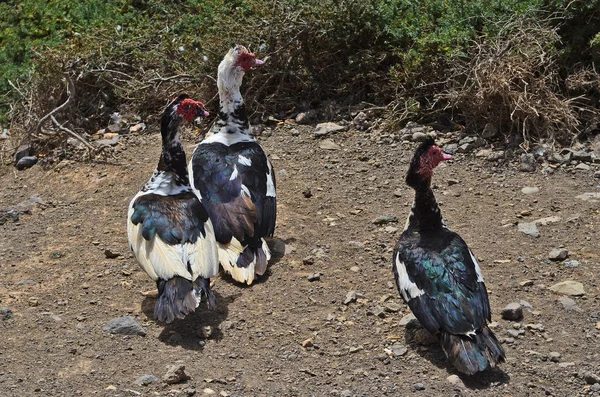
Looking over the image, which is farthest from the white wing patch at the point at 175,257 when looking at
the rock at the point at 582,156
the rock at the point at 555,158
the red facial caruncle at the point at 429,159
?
the rock at the point at 582,156

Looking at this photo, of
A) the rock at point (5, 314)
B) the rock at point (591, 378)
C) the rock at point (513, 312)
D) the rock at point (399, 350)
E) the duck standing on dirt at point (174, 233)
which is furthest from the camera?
the rock at point (5, 314)

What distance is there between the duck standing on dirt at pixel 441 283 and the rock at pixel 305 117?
9.72ft

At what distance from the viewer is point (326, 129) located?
908cm

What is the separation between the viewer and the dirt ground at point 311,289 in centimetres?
559

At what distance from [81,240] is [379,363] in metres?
2.80

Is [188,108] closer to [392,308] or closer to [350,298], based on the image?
[350,298]

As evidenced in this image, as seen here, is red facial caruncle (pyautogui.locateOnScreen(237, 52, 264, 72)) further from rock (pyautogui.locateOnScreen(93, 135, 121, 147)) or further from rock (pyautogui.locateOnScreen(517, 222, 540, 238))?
rock (pyautogui.locateOnScreen(517, 222, 540, 238))

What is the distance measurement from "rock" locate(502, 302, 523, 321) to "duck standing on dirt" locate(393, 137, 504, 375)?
34 cm

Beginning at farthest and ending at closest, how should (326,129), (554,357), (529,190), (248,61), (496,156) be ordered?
1. (326,129)
2. (496,156)
3. (248,61)
4. (529,190)
5. (554,357)

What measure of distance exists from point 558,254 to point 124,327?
9.68 feet

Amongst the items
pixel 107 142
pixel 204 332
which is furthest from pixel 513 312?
pixel 107 142

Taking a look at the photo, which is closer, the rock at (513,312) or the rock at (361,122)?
the rock at (513,312)

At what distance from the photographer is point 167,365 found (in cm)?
569

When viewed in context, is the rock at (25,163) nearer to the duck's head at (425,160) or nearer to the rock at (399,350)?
the duck's head at (425,160)
